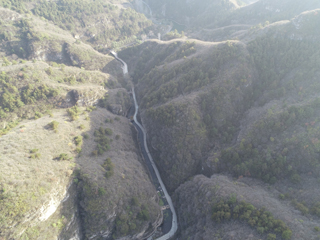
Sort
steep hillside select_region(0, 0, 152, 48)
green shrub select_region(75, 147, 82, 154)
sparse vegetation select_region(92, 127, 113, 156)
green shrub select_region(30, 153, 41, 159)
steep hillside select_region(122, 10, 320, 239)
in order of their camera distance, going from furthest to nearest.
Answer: steep hillside select_region(0, 0, 152, 48) → sparse vegetation select_region(92, 127, 113, 156) → green shrub select_region(75, 147, 82, 154) → steep hillside select_region(122, 10, 320, 239) → green shrub select_region(30, 153, 41, 159)

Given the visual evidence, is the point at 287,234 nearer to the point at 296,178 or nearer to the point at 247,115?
the point at 296,178

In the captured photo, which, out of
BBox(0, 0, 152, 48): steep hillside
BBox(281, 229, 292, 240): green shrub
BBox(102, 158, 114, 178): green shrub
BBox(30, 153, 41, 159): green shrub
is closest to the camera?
BBox(281, 229, 292, 240): green shrub

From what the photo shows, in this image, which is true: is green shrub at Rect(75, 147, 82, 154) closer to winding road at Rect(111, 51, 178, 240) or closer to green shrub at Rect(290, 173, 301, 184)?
winding road at Rect(111, 51, 178, 240)

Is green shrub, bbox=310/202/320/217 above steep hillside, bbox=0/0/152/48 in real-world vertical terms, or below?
below

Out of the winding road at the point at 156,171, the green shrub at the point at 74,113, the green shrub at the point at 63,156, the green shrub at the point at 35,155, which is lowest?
the winding road at the point at 156,171

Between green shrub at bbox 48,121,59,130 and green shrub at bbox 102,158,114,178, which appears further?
green shrub at bbox 48,121,59,130

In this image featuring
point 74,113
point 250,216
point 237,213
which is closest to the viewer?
point 250,216

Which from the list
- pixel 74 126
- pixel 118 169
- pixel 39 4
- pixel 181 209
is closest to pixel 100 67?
pixel 74 126

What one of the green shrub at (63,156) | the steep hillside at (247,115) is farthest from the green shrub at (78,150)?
the steep hillside at (247,115)

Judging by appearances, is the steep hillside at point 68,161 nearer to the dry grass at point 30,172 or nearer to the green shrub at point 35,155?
the dry grass at point 30,172

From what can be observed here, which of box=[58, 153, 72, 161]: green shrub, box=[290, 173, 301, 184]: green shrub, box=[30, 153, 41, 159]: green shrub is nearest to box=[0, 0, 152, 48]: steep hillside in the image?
box=[58, 153, 72, 161]: green shrub

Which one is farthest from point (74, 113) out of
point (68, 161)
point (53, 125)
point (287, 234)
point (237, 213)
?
point (287, 234)

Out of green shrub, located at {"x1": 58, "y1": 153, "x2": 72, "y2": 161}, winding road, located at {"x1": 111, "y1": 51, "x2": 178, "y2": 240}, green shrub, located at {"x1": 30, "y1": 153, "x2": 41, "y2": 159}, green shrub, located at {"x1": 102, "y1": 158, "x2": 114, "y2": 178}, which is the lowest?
winding road, located at {"x1": 111, "y1": 51, "x2": 178, "y2": 240}
